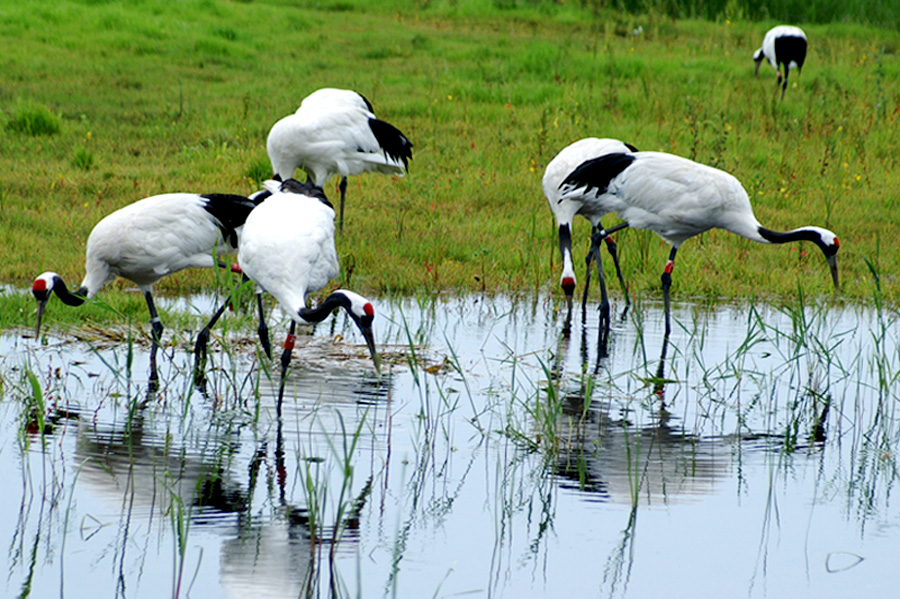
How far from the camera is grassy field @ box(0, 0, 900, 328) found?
8695 millimetres

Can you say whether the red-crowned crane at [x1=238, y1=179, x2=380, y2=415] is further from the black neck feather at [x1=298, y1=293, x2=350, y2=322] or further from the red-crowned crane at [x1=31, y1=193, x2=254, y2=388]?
the red-crowned crane at [x1=31, y1=193, x2=254, y2=388]

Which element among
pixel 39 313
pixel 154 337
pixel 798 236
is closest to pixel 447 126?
pixel 798 236

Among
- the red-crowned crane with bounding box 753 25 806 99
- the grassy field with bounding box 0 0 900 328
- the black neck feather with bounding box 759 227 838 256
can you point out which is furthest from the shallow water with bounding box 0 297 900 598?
the red-crowned crane with bounding box 753 25 806 99

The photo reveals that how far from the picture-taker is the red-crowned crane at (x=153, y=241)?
21.4 feet

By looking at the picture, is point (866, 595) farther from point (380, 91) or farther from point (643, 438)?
point (380, 91)

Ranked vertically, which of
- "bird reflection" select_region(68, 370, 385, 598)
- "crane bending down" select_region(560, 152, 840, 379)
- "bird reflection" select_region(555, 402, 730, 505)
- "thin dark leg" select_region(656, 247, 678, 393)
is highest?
"crane bending down" select_region(560, 152, 840, 379)

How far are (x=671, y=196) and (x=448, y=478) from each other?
12.2 feet

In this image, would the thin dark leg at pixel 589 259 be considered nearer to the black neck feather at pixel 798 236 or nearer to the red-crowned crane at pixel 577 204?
the red-crowned crane at pixel 577 204

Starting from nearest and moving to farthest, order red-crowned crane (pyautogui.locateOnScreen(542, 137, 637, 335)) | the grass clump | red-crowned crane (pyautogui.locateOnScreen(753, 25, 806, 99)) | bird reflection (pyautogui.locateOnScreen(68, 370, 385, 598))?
bird reflection (pyautogui.locateOnScreen(68, 370, 385, 598)), red-crowned crane (pyautogui.locateOnScreen(542, 137, 637, 335)), the grass clump, red-crowned crane (pyautogui.locateOnScreen(753, 25, 806, 99))

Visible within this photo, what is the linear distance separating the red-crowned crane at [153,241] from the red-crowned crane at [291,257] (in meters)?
0.48

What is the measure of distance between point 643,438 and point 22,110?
8414mm

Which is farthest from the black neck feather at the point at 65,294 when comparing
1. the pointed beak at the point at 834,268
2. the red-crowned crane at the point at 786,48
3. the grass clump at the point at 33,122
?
the red-crowned crane at the point at 786,48

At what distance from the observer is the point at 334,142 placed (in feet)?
31.2

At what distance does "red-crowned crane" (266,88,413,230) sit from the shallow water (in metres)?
3.02
